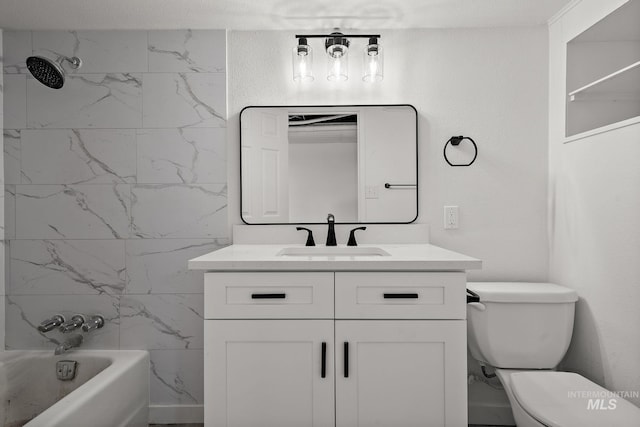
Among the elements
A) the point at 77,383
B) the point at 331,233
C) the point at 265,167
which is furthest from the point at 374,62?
the point at 77,383

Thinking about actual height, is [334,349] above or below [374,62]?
below

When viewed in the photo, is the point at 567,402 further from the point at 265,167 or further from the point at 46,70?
the point at 46,70

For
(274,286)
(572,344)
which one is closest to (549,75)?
(572,344)

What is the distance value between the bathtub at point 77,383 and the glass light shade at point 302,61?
163 cm

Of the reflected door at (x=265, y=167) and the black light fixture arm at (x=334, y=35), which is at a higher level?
the black light fixture arm at (x=334, y=35)

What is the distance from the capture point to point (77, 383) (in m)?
1.88

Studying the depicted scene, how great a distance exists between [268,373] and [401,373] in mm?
489

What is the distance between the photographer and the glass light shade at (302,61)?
1905mm

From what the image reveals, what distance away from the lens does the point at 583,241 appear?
1.73 metres

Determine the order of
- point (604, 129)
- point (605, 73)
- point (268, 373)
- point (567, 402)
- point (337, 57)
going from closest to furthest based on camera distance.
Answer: point (567, 402)
point (268, 373)
point (604, 129)
point (605, 73)
point (337, 57)

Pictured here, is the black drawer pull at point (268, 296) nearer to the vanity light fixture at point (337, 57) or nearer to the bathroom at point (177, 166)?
the bathroom at point (177, 166)

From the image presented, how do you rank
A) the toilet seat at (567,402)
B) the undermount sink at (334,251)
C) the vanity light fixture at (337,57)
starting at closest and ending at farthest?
the toilet seat at (567,402), the undermount sink at (334,251), the vanity light fixture at (337,57)

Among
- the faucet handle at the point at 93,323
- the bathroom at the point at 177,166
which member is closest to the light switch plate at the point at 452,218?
the bathroom at the point at 177,166

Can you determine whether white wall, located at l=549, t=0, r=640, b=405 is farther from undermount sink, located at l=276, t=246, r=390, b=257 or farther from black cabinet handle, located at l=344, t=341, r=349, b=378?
black cabinet handle, located at l=344, t=341, r=349, b=378
